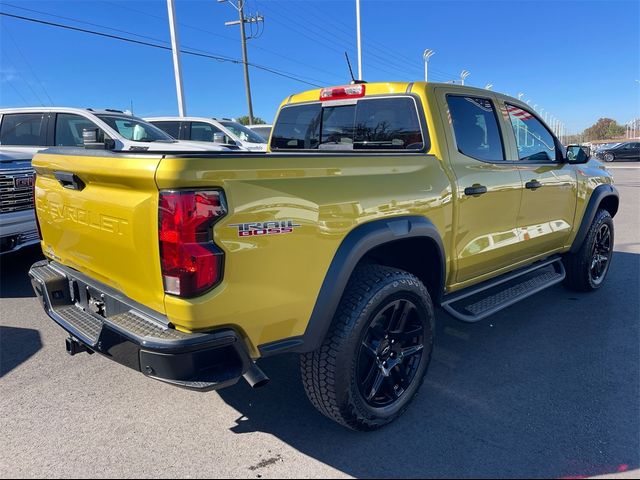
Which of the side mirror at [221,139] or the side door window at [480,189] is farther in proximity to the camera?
the side mirror at [221,139]

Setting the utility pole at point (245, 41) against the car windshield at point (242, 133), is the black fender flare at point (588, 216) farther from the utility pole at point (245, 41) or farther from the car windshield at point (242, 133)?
the utility pole at point (245, 41)

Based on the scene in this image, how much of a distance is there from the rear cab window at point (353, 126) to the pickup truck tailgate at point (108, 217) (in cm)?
184

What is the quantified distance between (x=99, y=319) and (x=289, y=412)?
3.97 ft

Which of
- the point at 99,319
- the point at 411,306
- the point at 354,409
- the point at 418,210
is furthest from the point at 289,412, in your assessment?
the point at 418,210

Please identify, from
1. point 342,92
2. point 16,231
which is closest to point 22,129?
point 16,231

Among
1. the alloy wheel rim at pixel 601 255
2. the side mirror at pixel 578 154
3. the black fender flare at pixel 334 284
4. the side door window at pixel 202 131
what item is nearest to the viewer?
the black fender flare at pixel 334 284

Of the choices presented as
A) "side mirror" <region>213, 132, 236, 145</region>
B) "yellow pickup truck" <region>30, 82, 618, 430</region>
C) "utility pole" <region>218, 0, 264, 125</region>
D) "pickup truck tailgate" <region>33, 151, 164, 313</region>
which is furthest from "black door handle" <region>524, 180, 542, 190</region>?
"utility pole" <region>218, 0, 264, 125</region>

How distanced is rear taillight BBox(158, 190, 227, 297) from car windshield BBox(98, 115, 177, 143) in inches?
276

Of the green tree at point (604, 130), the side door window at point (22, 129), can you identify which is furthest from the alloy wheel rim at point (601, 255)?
the green tree at point (604, 130)

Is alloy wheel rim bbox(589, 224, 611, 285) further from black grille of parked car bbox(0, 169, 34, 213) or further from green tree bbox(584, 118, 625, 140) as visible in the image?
green tree bbox(584, 118, 625, 140)

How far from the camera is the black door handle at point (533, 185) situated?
375 cm

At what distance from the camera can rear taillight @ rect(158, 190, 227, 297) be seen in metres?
1.89

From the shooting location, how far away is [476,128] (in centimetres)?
347

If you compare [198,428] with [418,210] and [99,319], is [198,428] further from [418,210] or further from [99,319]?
[418,210]
